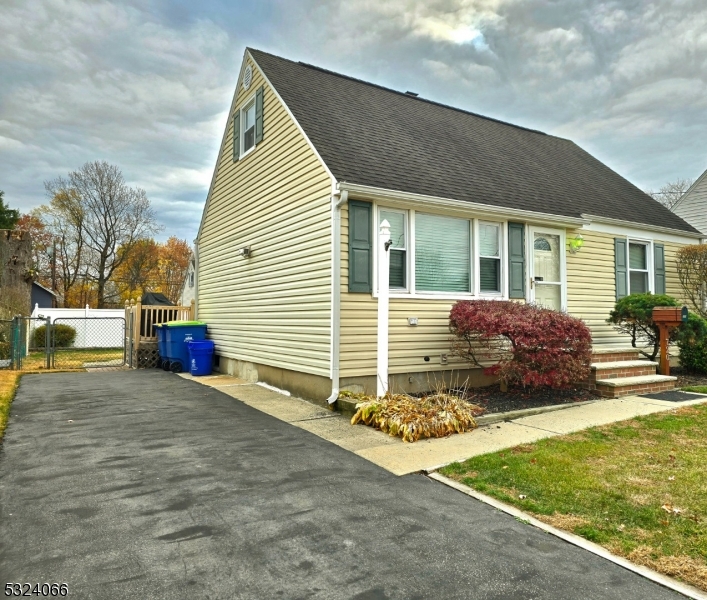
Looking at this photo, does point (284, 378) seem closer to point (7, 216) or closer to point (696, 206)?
point (696, 206)

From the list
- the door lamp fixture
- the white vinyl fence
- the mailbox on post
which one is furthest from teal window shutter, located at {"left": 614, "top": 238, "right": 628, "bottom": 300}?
the white vinyl fence

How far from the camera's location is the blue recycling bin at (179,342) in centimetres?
1138

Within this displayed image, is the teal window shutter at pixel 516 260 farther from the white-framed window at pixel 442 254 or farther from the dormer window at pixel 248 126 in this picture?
the dormer window at pixel 248 126

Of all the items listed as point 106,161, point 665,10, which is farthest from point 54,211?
point 665,10

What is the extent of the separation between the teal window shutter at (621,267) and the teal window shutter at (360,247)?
614 cm

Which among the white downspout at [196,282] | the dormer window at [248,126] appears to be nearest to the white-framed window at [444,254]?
the dormer window at [248,126]

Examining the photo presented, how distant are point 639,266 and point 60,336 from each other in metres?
20.9

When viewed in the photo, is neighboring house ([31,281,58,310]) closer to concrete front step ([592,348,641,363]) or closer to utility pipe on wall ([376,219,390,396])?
utility pipe on wall ([376,219,390,396])

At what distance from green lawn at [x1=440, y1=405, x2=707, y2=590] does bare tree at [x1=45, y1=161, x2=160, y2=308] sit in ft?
102

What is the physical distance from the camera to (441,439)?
17.1 ft

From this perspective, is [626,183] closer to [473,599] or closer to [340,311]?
[340,311]

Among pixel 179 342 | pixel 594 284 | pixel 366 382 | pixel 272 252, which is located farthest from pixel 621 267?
pixel 179 342

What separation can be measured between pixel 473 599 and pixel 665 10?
13782mm

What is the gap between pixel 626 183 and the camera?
12.8 m
